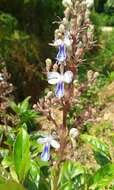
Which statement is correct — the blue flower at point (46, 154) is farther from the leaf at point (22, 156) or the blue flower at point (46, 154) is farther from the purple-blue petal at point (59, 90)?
the purple-blue petal at point (59, 90)

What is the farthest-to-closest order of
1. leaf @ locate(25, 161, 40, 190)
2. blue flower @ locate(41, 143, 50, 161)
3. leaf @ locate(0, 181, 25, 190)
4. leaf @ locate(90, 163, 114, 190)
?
leaf @ locate(25, 161, 40, 190), leaf @ locate(90, 163, 114, 190), blue flower @ locate(41, 143, 50, 161), leaf @ locate(0, 181, 25, 190)

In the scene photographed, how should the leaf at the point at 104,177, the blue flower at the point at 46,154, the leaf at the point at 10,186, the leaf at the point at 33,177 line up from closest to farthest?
the leaf at the point at 10,186, the blue flower at the point at 46,154, the leaf at the point at 104,177, the leaf at the point at 33,177

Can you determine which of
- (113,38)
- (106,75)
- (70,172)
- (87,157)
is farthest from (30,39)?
(70,172)

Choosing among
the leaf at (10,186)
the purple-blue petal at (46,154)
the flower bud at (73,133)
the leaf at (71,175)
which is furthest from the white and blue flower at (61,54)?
the leaf at (71,175)

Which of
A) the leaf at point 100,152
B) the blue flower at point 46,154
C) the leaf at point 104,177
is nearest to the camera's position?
the blue flower at point 46,154

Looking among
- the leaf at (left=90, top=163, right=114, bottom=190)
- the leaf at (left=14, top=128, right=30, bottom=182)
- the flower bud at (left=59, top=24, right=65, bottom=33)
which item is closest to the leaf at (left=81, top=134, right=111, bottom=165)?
the leaf at (left=90, top=163, right=114, bottom=190)

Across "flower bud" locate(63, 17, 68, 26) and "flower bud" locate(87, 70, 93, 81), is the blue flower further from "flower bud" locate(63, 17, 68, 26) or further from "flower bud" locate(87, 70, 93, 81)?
"flower bud" locate(63, 17, 68, 26)

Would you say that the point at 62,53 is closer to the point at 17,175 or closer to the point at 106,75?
the point at 17,175
